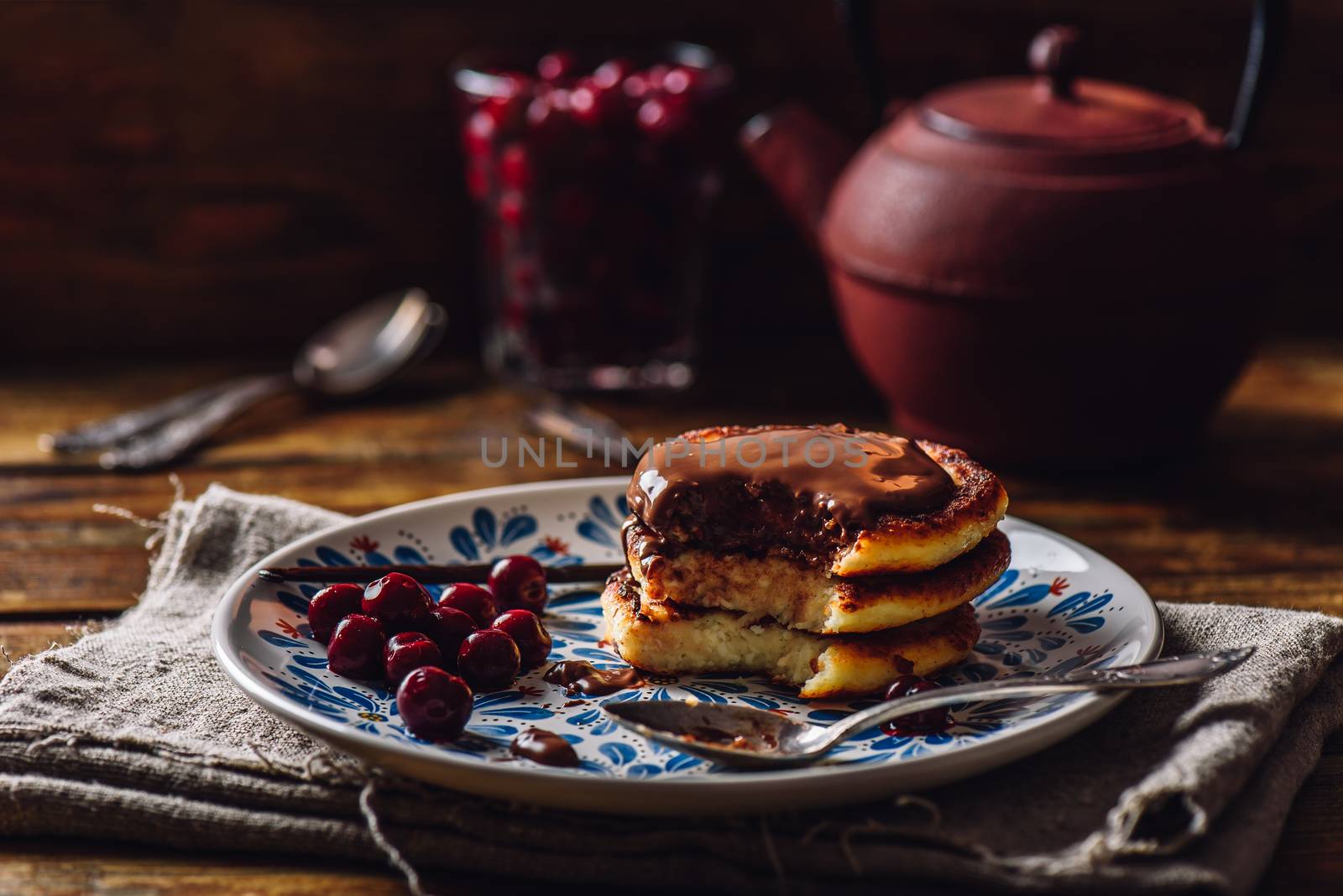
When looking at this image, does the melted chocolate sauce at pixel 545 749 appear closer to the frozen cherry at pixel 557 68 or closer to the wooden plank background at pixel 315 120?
the frozen cherry at pixel 557 68

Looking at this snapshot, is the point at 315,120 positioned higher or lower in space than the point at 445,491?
higher

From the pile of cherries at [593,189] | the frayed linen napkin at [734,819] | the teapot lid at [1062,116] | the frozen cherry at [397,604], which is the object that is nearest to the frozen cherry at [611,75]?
the pile of cherries at [593,189]

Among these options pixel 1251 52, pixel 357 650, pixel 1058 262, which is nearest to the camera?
pixel 357 650

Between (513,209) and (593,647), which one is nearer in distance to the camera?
(593,647)

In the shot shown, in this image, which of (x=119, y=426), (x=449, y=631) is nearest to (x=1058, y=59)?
(x=449, y=631)

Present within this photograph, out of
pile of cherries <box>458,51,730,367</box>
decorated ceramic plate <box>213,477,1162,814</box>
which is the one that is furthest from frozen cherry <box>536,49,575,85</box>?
decorated ceramic plate <box>213,477,1162,814</box>

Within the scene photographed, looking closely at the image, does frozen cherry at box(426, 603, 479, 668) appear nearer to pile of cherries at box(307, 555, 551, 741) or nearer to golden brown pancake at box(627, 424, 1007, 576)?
pile of cherries at box(307, 555, 551, 741)

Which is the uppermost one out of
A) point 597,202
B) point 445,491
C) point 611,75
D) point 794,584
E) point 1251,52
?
point 1251,52

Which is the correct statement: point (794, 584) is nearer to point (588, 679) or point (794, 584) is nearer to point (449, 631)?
point (588, 679)

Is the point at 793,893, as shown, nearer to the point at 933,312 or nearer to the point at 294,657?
A: the point at 294,657
